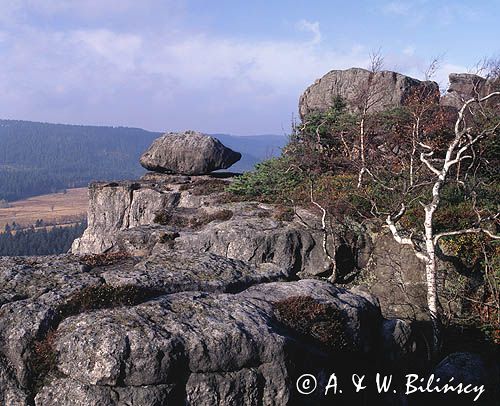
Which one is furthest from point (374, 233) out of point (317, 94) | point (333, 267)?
point (317, 94)

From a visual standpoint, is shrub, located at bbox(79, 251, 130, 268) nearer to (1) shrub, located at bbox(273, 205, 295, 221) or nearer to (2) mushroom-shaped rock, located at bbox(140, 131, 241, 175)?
(1) shrub, located at bbox(273, 205, 295, 221)

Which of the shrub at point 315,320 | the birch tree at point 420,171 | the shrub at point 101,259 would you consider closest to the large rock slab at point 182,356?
the shrub at point 315,320

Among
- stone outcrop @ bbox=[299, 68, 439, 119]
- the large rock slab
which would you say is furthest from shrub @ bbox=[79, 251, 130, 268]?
stone outcrop @ bbox=[299, 68, 439, 119]

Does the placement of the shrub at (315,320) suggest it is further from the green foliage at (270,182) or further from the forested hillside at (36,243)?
the forested hillside at (36,243)

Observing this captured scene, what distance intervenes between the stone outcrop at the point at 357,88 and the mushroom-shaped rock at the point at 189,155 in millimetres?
6686

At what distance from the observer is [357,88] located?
112ft

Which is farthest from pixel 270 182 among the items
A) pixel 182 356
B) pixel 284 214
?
pixel 182 356

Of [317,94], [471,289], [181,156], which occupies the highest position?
[317,94]

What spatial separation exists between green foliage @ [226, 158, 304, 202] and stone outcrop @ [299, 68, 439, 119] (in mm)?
7618

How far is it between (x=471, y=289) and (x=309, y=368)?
36.1 feet

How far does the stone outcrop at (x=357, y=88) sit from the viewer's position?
3412cm

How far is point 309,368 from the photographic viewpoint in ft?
25.2

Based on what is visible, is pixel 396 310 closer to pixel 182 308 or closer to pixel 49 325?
pixel 182 308

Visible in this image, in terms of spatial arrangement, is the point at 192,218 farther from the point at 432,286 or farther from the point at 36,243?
the point at 36,243
